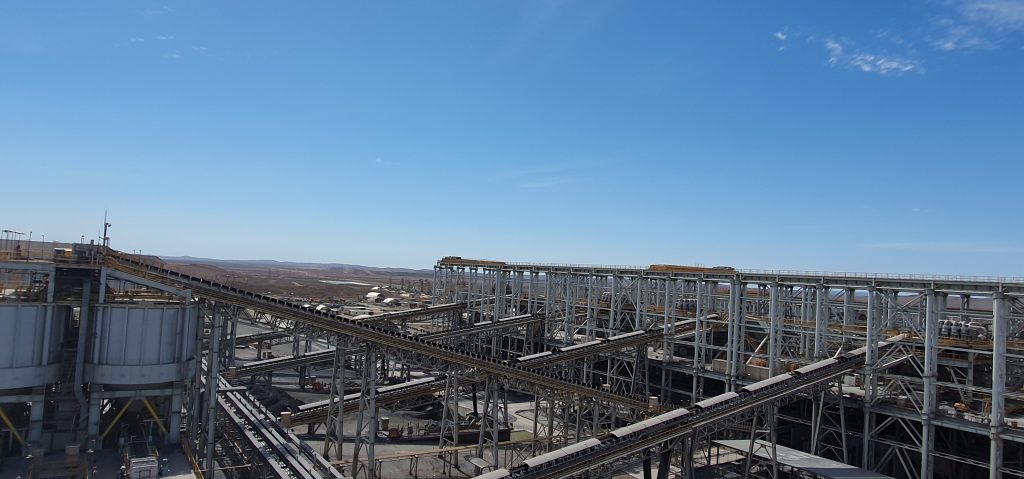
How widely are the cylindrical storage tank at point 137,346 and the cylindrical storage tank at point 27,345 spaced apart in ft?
5.55

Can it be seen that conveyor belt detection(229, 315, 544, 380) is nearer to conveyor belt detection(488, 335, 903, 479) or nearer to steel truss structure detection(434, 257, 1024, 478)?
steel truss structure detection(434, 257, 1024, 478)

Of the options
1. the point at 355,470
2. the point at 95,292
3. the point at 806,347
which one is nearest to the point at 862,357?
the point at 806,347

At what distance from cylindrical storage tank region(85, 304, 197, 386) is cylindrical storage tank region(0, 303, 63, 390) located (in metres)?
1.69

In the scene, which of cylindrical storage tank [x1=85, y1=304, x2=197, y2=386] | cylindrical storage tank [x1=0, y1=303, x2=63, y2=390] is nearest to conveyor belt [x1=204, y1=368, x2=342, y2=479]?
cylindrical storage tank [x1=85, y1=304, x2=197, y2=386]

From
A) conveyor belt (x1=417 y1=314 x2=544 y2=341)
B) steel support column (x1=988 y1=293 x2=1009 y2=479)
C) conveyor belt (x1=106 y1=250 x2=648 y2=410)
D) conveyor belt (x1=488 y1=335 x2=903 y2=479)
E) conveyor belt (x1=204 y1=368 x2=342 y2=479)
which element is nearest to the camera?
conveyor belt (x1=488 y1=335 x2=903 y2=479)

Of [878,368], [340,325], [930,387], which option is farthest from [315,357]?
[930,387]

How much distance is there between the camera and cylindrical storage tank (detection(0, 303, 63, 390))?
2608 cm

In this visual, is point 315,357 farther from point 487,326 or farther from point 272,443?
point 272,443

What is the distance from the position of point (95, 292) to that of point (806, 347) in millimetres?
42227

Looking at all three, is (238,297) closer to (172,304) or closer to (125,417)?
(172,304)

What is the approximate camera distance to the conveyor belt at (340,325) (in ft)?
100

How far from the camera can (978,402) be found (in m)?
34.7

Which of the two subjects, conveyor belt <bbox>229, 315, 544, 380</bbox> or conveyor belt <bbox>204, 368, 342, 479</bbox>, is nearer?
conveyor belt <bbox>204, 368, 342, 479</bbox>

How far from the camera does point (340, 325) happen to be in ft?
106
